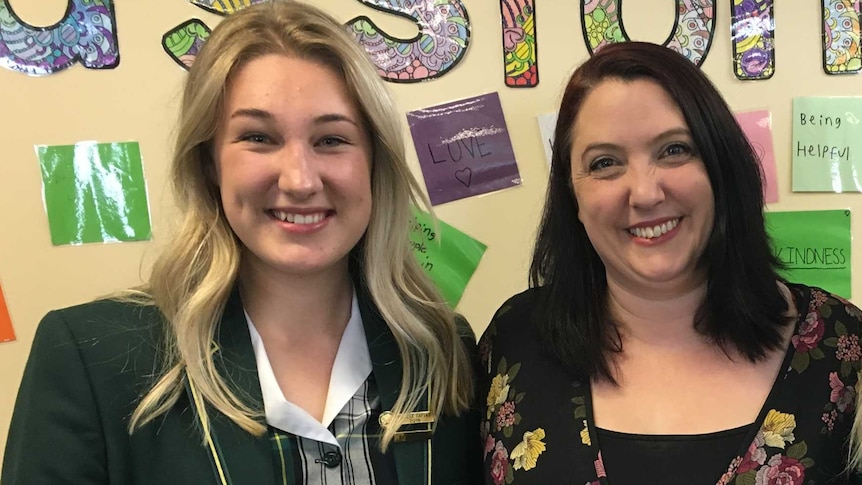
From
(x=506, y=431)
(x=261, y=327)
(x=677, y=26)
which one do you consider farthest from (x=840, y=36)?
(x=261, y=327)

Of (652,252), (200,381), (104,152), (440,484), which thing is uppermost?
(104,152)

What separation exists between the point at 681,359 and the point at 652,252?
19 cm

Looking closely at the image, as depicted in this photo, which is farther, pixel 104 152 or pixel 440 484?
pixel 104 152

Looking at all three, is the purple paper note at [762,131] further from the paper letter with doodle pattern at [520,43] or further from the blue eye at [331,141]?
the blue eye at [331,141]

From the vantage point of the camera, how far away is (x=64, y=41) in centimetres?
132

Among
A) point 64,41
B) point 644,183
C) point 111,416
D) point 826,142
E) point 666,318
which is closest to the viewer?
point 111,416

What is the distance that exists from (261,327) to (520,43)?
86cm

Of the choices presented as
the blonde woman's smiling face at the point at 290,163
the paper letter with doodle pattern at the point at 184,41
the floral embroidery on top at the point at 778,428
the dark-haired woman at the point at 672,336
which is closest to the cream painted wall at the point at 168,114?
the paper letter with doodle pattern at the point at 184,41

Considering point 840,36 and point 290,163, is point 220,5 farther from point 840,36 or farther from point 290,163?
point 840,36

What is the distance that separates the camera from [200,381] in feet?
3.18

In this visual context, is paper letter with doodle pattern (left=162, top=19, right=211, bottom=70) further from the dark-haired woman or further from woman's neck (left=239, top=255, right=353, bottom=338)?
the dark-haired woman

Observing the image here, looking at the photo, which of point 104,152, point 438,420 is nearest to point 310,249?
point 438,420

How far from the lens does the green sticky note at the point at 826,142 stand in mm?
1544

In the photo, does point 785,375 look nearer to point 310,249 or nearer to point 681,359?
point 681,359
